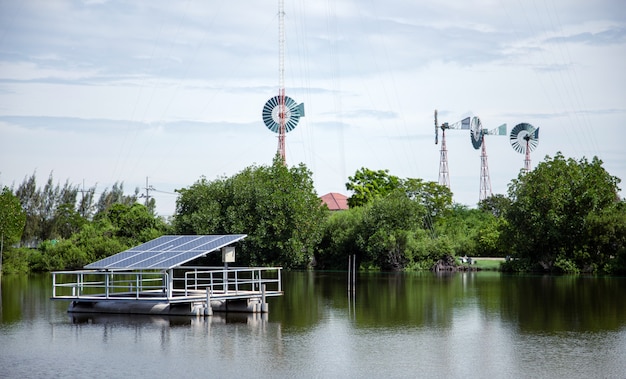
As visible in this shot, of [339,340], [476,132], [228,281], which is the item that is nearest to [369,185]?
[476,132]

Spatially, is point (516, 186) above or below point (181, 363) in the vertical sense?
above

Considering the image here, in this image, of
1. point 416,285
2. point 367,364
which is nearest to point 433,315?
point 367,364

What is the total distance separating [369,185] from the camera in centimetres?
9938

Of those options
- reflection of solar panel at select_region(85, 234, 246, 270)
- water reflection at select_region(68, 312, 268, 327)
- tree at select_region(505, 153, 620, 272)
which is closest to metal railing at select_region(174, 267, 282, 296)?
reflection of solar panel at select_region(85, 234, 246, 270)

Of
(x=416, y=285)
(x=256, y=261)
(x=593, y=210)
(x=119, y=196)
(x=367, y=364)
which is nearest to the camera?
(x=367, y=364)

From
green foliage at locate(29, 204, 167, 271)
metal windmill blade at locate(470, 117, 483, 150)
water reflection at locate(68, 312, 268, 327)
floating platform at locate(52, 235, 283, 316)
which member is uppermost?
metal windmill blade at locate(470, 117, 483, 150)

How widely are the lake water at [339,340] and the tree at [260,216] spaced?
31033mm

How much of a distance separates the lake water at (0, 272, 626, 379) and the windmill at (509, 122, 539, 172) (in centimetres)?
6307

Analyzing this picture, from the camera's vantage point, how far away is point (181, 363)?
2291cm

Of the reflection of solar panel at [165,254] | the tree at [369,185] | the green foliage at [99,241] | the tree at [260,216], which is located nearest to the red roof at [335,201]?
the tree at [369,185]

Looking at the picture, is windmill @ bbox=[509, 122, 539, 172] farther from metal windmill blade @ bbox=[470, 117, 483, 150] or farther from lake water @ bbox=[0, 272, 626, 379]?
lake water @ bbox=[0, 272, 626, 379]

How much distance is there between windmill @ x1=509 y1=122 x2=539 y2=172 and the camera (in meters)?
105

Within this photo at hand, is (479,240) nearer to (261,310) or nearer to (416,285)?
(416,285)

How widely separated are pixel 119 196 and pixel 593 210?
70942 mm
